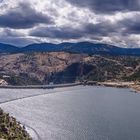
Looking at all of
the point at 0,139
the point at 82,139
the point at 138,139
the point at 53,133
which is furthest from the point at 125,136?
the point at 0,139

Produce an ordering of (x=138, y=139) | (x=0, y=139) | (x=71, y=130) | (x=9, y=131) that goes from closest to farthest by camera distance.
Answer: (x=0, y=139), (x=9, y=131), (x=138, y=139), (x=71, y=130)

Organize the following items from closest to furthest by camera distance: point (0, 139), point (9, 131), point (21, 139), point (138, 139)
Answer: point (0, 139)
point (21, 139)
point (9, 131)
point (138, 139)

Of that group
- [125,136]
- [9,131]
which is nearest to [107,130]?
[125,136]

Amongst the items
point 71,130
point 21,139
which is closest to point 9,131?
point 21,139

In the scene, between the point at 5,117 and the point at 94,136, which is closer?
the point at 94,136

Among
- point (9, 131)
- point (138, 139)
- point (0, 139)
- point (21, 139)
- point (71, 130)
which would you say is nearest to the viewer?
point (0, 139)

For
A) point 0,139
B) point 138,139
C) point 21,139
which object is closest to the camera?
point 0,139

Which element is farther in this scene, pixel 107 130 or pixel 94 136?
pixel 107 130

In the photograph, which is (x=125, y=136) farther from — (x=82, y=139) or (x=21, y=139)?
(x=21, y=139)

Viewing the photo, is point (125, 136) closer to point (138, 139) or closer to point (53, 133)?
point (138, 139)
